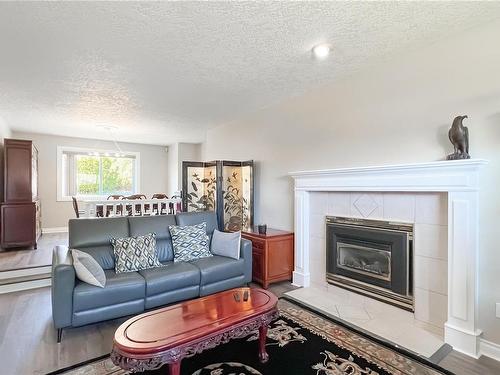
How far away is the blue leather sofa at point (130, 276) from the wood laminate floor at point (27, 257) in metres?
1.60

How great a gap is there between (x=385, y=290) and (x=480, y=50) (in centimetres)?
245

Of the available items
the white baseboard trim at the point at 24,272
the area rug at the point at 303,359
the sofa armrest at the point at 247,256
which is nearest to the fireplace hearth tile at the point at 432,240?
the area rug at the point at 303,359

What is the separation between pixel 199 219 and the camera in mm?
4113

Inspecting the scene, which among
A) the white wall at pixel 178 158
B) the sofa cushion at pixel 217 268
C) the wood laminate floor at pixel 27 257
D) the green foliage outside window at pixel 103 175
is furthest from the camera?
the white wall at pixel 178 158

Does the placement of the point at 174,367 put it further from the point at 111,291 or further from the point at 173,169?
the point at 173,169

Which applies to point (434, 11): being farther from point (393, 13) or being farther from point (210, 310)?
point (210, 310)

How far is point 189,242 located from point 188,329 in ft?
6.07

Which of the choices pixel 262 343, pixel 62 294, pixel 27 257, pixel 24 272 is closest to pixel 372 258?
pixel 262 343

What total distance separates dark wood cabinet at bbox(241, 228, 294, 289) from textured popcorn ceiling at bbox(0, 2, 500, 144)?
2087mm

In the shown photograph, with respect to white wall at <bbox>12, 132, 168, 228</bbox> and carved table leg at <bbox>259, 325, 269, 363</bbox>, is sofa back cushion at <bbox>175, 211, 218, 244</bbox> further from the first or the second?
white wall at <bbox>12, 132, 168, 228</bbox>

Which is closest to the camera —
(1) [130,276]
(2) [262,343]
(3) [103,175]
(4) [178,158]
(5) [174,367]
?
(5) [174,367]

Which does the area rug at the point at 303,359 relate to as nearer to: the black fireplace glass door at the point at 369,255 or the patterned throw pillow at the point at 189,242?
the black fireplace glass door at the point at 369,255

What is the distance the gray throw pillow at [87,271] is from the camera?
2.65 m

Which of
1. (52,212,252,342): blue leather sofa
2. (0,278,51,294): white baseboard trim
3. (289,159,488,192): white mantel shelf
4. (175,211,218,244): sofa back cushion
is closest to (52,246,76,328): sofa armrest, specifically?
(52,212,252,342): blue leather sofa
